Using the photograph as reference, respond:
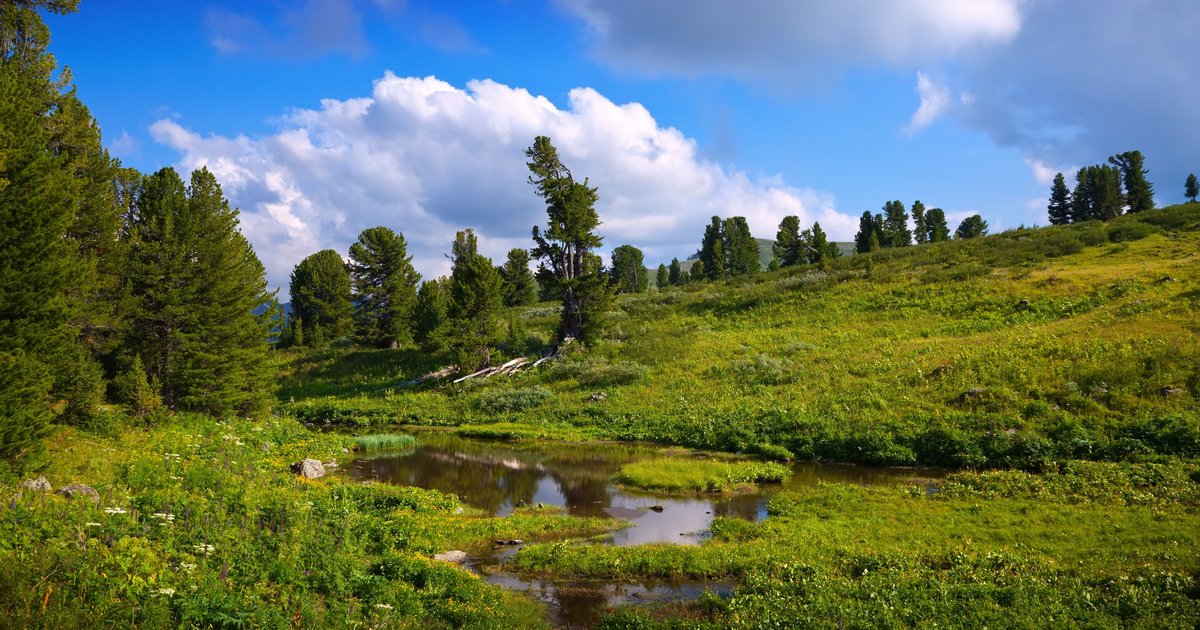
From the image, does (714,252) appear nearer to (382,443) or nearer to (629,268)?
(629,268)

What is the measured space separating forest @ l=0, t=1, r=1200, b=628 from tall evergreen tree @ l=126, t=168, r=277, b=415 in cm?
16

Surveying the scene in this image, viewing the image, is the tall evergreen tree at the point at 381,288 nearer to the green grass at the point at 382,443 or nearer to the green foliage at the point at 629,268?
the green grass at the point at 382,443

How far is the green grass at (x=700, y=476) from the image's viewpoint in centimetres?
2202

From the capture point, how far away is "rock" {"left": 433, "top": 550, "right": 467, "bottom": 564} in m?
14.9

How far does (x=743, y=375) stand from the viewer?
37.0m

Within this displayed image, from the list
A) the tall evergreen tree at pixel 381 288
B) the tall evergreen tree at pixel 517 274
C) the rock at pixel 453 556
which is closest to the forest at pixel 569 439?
the rock at pixel 453 556

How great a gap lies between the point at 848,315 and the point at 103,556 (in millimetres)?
49233

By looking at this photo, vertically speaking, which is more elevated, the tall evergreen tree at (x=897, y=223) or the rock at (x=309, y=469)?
the tall evergreen tree at (x=897, y=223)

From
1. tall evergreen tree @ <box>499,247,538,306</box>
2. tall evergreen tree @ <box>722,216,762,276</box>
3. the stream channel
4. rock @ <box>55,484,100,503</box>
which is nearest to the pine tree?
tall evergreen tree @ <box>722,216,762,276</box>

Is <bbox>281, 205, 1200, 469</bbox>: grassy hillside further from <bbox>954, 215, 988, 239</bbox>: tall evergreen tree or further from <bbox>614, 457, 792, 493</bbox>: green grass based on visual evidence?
<bbox>954, 215, 988, 239</bbox>: tall evergreen tree

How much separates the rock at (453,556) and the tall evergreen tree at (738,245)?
310ft

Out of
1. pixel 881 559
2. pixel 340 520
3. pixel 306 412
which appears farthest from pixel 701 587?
pixel 306 412

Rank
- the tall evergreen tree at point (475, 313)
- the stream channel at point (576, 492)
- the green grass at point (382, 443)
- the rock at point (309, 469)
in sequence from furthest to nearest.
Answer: the tall evergreen tree at point (475, 313), the green grass at point (382, 443), the rock at point (309, 469), the stream channel at point (576, 492)

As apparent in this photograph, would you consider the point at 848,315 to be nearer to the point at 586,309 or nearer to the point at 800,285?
the point at 800,285
